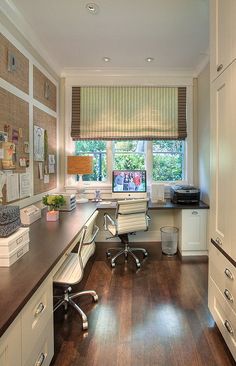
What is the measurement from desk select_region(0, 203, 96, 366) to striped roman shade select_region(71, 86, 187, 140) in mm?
1877

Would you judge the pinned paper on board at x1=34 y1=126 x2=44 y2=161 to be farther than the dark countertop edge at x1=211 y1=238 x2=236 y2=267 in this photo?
Yes

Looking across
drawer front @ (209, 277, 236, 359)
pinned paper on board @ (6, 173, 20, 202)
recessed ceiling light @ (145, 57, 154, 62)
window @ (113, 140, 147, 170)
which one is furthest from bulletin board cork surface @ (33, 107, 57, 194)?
drawer front @ (209, 277, 236, 359)

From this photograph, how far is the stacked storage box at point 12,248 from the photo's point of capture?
1.39 m

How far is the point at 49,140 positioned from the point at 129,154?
130cm

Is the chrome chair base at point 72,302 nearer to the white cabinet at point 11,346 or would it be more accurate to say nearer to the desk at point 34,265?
the desk at point 34,265

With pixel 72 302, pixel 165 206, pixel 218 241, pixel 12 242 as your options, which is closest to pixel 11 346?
pixel 12 242

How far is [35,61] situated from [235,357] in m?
3.31

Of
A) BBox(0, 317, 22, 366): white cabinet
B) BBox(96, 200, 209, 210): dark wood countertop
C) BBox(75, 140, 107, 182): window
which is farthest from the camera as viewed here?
BBox(75, 140, 107, 182): window

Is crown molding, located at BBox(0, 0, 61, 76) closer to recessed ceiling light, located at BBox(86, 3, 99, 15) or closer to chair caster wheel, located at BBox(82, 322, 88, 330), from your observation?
recessed ceiling light, located at BBox(86, 3, 99, 15)

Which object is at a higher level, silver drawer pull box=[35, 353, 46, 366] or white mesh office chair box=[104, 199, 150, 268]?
white mesh office chair box=[104, 199, 150, 268]

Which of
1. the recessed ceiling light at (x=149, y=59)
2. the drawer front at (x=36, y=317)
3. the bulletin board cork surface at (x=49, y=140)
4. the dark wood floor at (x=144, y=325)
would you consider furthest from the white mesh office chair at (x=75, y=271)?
the recessed ceiling light at (x=149, y=59)

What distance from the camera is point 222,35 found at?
1.73 m

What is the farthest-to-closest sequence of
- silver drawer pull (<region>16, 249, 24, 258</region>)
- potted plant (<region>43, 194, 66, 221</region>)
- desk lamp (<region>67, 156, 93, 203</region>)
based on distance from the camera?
desk lamp (<region>67, 156, 93, 203</region>), potted plant (<region>43, 194, 66, 221</region>), silver drawer pull (<region>16, 249, 24, 258</region>)

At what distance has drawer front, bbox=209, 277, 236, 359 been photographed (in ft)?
5.31
